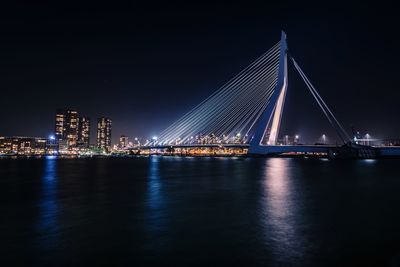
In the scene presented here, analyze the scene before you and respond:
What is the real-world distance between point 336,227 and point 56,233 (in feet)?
26.7

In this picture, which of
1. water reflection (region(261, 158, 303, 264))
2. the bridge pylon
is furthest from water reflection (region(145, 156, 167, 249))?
the bridge pylon

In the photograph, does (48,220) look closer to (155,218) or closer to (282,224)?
(155,218)

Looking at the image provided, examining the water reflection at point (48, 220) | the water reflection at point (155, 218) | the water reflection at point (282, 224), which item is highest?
the water reflection at point (48, 220)

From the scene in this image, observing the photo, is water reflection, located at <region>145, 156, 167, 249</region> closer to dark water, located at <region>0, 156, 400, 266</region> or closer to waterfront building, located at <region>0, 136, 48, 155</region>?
dark water, located at <region>0, 156, 400, 266</region>

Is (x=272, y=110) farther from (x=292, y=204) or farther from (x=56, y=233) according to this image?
(x=56, y=233)

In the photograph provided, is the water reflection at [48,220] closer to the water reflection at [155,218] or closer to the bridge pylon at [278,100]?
the water reflection at [155,218]

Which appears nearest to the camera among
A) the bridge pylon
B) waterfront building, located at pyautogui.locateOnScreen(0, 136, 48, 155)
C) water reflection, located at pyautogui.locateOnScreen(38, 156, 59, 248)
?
water reflection, located at pyautogui.locateOnScreen(38, 156, 59, 248)

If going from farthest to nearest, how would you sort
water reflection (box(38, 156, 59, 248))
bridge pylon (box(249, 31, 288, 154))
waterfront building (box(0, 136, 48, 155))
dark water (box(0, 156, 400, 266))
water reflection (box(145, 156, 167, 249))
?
1. waterfront building (box(0, 136, 48, 155))
2. bridge pylon (box(249, 31, 288, 154))
3. water reflection (box(145, 156, 167, 249))
4. water reflection (box(38, 156, 59, 248))
5. dark water (box(0, 156, 400, 266))

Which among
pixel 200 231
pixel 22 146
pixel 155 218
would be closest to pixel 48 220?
pixel 155 218

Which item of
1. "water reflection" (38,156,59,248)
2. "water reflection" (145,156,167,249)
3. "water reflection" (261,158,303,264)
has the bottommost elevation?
"water reflection" (261,158,303,264)

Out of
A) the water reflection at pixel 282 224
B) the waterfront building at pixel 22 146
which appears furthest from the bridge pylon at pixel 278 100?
the waterfront building at pixel 22 146

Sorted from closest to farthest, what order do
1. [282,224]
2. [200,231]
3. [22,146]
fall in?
1. [200,231]
2. [282,224]
3. [22,146]

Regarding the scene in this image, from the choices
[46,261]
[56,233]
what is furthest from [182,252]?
[56,233]

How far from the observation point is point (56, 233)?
9406mm
